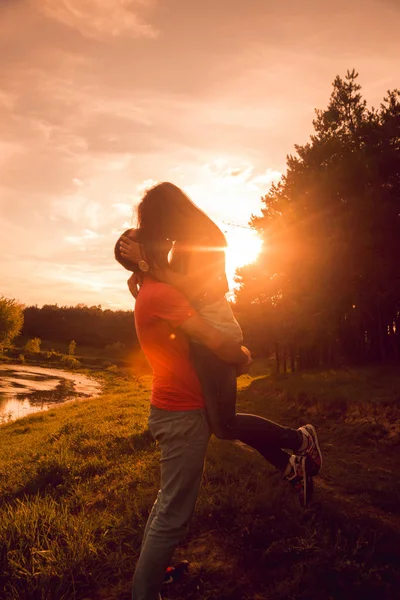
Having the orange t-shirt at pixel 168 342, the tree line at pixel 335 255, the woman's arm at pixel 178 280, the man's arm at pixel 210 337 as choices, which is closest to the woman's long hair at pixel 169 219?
the woman's arm at pixel 178 280

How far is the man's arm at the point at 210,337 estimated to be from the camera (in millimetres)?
2252

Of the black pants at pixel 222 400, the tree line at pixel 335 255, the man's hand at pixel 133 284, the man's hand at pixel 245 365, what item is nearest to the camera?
the black pants at pixel 222 400

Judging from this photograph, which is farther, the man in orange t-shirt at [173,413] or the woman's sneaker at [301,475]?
the woman's sneaker at [301,475]

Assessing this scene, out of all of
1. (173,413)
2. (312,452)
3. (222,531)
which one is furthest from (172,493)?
(222,531)

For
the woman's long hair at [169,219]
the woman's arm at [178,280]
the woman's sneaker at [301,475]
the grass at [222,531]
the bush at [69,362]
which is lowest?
Answer: the bush at [69,362]

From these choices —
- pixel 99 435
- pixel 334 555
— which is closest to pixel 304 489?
pixel 334 555

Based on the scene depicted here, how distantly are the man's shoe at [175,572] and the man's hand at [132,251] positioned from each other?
7.86 ft

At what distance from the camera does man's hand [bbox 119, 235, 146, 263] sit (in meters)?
2.51

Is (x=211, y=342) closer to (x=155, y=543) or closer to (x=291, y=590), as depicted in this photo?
(x=155, y=543)

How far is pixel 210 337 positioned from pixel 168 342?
0.29m

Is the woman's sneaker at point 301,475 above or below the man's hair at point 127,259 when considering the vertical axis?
below

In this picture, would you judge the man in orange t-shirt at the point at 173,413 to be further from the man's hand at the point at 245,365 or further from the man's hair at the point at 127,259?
the man's hair at the point at 127,259

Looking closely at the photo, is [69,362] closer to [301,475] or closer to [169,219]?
[301,475]

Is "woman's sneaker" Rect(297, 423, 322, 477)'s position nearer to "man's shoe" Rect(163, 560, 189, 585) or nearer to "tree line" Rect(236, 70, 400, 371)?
"man's shoe" Rect(163, 560, 189, 585)
